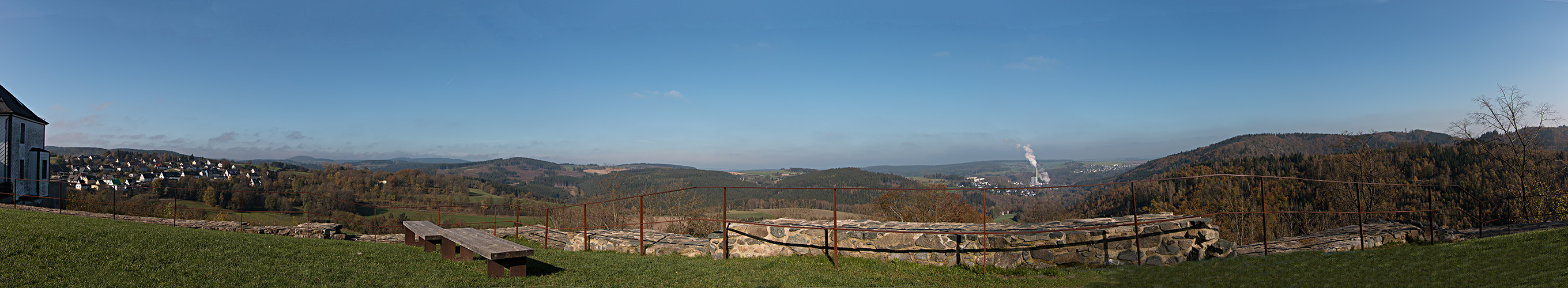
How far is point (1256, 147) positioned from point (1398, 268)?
340 feet

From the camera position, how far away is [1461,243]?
6848 millimetres

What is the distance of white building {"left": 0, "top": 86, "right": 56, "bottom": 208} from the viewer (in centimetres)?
2616

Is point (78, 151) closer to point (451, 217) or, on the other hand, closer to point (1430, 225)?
point (451, 217)

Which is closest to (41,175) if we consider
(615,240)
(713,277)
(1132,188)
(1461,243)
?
(615,240)

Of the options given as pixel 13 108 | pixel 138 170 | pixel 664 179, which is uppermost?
pixel 13 108

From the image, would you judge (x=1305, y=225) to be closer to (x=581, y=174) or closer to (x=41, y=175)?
(x=41, y=175)

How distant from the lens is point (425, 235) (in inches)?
281

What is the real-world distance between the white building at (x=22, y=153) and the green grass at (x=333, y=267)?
101 feet

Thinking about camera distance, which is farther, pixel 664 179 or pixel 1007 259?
pixel 664 179

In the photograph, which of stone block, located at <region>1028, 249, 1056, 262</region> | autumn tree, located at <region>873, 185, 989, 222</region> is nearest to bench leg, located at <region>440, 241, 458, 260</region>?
stone block, located at <region>1028, 249, 1056, 262</region>

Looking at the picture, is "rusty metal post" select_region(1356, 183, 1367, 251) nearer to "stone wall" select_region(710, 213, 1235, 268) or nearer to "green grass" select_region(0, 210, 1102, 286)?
"stone wall" select_region(710, 213, 1235, 268)

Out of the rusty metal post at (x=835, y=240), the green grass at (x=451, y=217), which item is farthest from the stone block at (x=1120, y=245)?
the green grass at (x=451, y=217)

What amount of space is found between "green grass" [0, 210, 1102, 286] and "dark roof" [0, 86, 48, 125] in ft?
102

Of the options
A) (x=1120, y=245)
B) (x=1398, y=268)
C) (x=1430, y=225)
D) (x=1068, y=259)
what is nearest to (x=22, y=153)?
(x=1068, y=259)
